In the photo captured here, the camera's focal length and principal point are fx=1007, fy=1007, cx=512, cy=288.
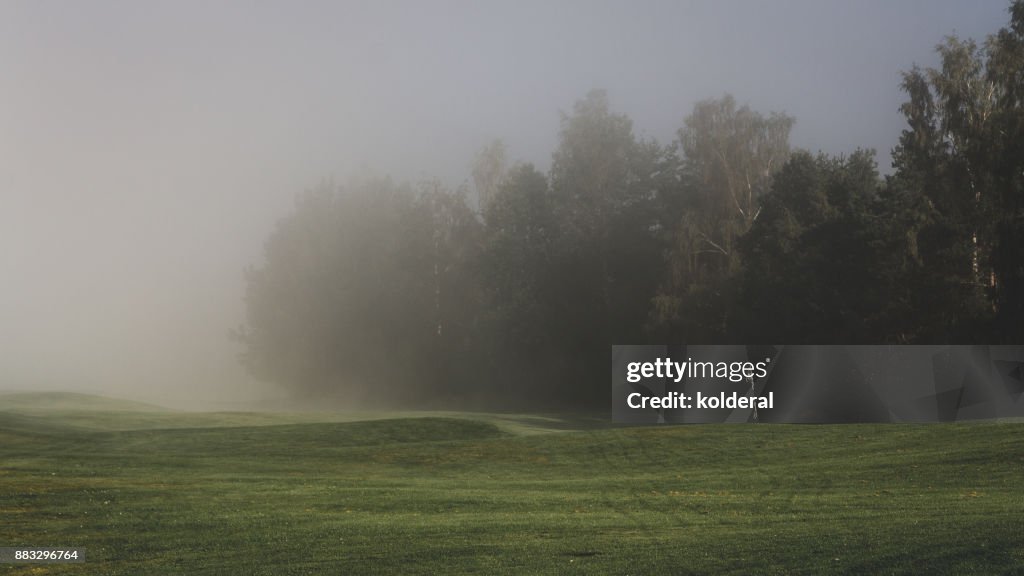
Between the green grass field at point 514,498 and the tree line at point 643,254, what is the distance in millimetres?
16917

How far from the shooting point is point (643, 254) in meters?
75.7

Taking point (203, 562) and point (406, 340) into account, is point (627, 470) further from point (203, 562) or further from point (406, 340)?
point (406, 340)

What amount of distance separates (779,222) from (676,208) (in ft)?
60.6

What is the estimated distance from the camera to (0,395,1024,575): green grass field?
1541 centimetres

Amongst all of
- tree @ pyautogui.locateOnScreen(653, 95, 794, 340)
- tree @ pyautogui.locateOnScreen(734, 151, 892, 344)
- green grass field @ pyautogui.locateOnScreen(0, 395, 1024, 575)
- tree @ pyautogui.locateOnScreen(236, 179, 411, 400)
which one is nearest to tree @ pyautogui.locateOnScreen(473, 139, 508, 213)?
tree @ pyautogui.locateOnScreen(236, 179, 411, 400)

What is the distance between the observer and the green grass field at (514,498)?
15.4m

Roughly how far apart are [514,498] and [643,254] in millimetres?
53755

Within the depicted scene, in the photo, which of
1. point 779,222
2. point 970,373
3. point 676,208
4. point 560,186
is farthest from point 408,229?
point 970,373

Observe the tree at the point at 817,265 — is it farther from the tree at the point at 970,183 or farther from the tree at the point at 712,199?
the tree at the point at 712,199

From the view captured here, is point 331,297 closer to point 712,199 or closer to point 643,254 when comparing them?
point 643,254

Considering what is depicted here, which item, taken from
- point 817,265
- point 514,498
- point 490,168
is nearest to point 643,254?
point 817,265

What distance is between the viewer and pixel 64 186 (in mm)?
154375

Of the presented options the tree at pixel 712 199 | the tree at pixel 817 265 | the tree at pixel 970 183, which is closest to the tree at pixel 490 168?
the tree at pixel 712 199

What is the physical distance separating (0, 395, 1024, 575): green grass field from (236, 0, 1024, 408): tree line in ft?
55.5
